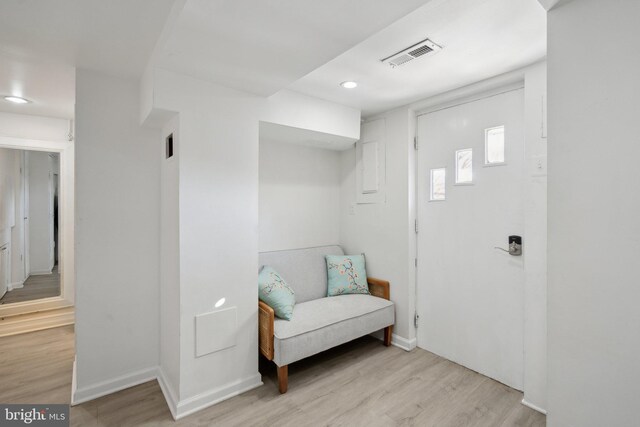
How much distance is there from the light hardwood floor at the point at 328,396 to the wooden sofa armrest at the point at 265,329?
286 mm

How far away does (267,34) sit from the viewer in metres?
1.55

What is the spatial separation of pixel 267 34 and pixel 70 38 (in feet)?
4.11

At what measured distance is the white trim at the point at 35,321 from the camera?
3195 millimetres

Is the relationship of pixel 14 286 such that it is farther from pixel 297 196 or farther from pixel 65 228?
pixel 297 196

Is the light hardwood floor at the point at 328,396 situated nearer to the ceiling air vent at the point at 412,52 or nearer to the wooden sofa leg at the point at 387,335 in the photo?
the wooden sofa leg at the point at 387,335

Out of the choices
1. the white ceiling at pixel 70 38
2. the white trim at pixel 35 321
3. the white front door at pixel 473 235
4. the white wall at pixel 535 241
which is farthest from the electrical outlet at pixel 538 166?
the white trim at pixel 35 321

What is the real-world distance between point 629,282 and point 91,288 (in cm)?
297

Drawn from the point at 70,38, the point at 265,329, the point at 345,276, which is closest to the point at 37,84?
the point at 70,38

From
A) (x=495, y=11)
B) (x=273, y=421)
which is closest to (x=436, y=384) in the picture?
(x=273, y=421)

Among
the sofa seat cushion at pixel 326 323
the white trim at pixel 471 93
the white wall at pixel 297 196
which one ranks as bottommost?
the sofa seat cushion at pixel 326 323

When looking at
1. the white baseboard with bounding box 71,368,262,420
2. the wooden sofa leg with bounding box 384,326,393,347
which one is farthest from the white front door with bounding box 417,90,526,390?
the white baseboard with bounding box 71,368,262,420

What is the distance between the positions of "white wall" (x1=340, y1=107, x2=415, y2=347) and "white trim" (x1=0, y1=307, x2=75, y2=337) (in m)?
3.49

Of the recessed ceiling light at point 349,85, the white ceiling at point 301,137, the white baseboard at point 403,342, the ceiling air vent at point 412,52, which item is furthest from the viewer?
the white baseboard at point 403,342

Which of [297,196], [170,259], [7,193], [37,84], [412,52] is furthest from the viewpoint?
[7,193]
